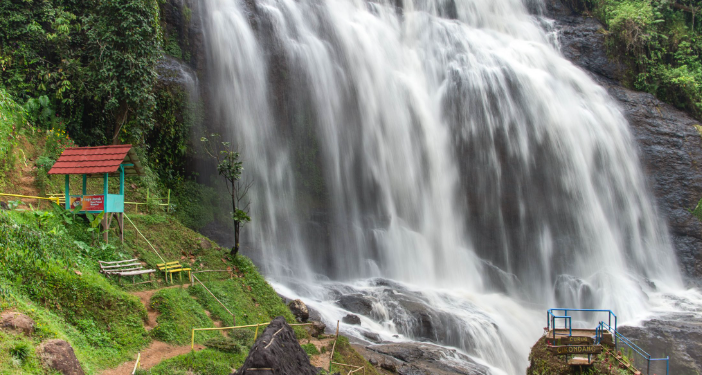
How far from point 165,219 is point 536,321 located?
13724 mm

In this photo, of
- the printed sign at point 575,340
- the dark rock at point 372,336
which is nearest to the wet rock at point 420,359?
the dark rock at point 372,336

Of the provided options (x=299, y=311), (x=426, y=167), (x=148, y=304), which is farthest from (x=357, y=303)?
(x=426, y=167)

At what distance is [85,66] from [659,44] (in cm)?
3199

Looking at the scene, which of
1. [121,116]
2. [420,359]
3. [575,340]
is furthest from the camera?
[121,116]

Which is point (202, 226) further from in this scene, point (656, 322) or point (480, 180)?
point (656, 322)

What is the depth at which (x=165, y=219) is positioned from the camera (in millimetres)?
14000

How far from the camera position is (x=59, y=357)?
622 centimetres

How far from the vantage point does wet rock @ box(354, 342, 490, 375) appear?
11.9m

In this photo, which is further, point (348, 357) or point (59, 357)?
point (348, 357)

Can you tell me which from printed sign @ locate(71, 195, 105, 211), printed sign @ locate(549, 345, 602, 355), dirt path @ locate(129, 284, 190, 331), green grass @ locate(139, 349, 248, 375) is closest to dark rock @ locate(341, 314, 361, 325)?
green grass @ locate(139, 349, 248, 375)

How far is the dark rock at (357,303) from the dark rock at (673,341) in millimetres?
9165

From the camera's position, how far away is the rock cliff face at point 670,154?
2417 cm

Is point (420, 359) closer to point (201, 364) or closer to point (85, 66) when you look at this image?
point (201, 364)

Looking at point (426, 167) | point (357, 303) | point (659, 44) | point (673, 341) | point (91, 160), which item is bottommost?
point (673, 341)
